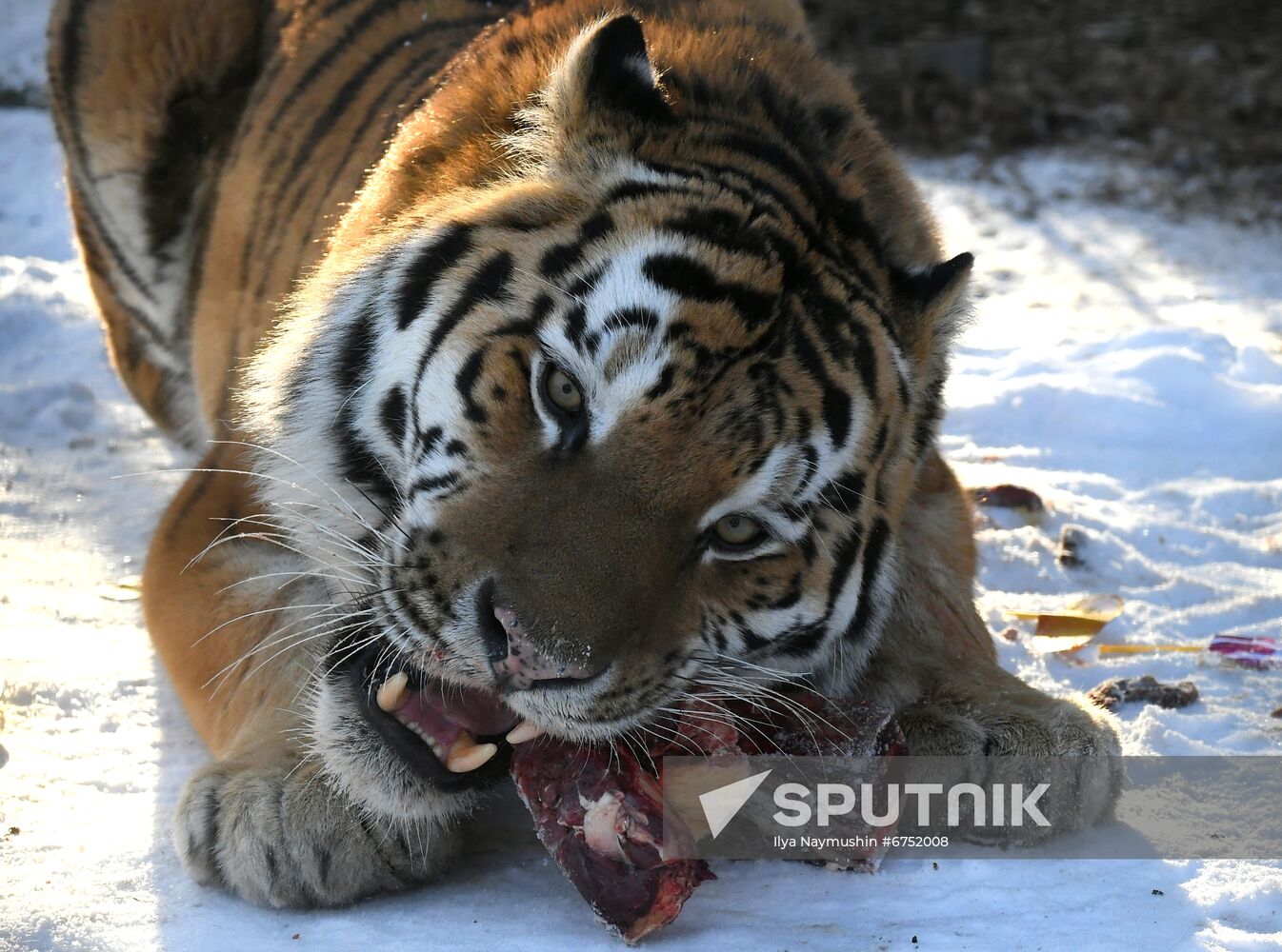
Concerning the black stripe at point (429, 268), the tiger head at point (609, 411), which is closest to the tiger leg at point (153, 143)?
the tiger head at point (609, 411)

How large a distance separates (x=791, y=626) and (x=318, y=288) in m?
0.90

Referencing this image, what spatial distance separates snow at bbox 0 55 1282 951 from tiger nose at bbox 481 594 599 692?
0.36 meters

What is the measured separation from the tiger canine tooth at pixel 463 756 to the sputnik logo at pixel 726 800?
1.02ft

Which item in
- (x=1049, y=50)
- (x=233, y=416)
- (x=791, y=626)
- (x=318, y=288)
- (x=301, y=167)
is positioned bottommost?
(x=791, y=626)

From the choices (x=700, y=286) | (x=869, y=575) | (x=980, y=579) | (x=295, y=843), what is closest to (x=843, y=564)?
(x=869, y=575)

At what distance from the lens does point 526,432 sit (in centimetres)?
178

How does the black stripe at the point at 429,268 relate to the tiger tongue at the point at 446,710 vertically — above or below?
above

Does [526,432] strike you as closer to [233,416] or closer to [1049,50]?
[233,416]

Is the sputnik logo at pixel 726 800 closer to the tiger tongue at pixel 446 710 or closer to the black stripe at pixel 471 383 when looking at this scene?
the tiger tongue at pixel 446 710

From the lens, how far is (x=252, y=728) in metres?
2.14

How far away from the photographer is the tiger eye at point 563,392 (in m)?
1.75

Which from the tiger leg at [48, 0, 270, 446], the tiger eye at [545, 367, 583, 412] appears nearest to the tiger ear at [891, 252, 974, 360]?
the tiger eye at [545, 367, 583, 412]

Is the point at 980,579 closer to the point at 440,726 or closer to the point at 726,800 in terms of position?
the point at 726,800

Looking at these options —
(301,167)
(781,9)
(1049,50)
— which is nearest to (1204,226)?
(1049,50)
